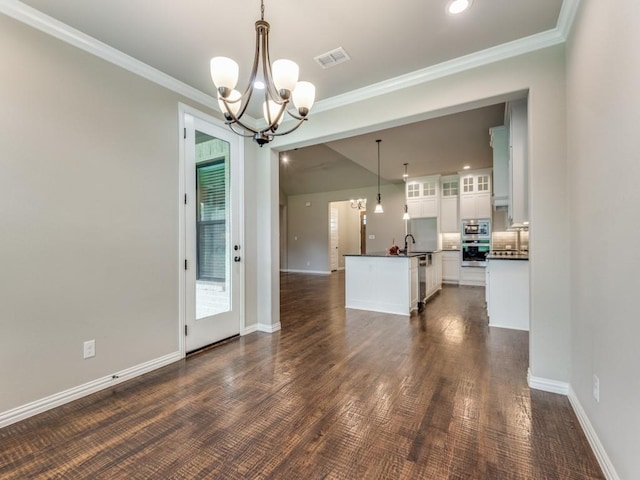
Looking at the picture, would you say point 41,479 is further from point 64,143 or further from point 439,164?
point 439,164

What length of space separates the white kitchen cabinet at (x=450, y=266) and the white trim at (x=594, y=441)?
6032 millimetres

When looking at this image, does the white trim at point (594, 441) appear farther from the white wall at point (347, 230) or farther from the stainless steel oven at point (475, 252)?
the white wall at point (347, 230)

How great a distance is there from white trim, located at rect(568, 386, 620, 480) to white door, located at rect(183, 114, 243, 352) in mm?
3197

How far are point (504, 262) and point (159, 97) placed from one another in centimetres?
458

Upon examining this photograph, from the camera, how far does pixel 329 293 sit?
21.9ft

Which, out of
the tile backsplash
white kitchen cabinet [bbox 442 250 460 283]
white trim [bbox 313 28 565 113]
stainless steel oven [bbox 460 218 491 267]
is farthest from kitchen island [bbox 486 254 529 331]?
white kitchen cabinet [bbox 442 250 460 283]

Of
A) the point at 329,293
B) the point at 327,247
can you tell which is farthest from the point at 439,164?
the point at 327,247

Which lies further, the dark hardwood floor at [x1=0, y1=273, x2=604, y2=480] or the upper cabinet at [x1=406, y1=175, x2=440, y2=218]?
the upper cabinet at [x1=406, y1=175, x2=440, y2=218]

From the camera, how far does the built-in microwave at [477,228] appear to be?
7.24 metres

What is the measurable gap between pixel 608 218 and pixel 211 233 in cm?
330

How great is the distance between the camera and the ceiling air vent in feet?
8.21

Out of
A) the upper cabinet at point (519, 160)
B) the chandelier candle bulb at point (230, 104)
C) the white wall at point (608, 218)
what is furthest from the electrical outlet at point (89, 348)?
the upper cabinet at point (519, 160)

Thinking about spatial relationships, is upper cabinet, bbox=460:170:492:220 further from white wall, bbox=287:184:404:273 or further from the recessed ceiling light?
the recessed ceiling light

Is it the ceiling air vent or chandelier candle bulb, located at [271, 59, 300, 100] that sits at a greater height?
the ceiling air vent
